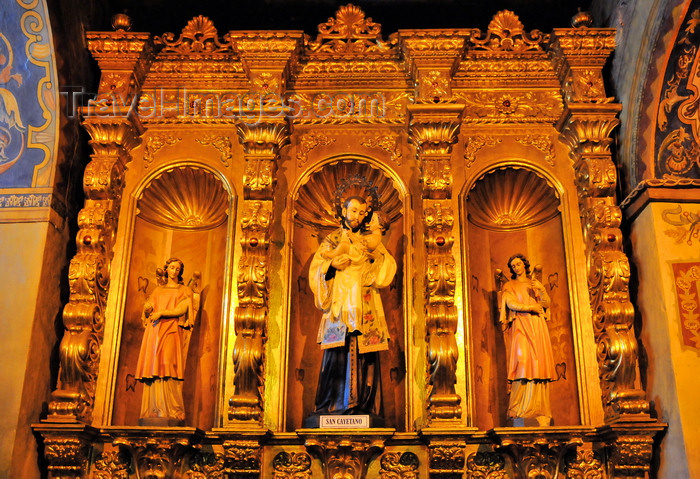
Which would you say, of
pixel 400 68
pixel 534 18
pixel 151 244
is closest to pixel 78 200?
pixel 151 244

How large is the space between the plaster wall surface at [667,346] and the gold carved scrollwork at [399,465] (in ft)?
5.89

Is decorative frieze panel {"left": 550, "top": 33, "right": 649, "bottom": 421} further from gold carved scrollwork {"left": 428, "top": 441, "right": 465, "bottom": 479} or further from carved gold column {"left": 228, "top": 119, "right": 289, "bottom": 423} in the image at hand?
carved gold column {"left": 228, "top": 119, "right": 289, "bottom": 423}

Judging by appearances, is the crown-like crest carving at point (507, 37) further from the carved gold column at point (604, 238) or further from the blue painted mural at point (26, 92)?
the blue painted mural at point (26, 92)

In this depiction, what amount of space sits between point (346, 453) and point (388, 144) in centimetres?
275

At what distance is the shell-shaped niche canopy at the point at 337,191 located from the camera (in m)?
6.92

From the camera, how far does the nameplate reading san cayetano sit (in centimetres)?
586

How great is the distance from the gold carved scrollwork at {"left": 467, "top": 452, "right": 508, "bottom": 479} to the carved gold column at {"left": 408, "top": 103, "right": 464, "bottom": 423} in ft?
1.19

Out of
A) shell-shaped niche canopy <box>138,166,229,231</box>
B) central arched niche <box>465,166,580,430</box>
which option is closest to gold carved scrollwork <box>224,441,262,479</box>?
central arched niche <box>465,166,580,430</box>

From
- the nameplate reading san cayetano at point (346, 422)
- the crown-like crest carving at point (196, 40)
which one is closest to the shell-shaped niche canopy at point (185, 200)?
the crown-like crest carving at point (196, 40)

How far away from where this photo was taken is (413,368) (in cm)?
624

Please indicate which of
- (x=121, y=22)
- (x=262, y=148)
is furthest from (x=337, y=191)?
(x=121, y=22)

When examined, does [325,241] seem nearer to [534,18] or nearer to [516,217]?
[516,217]

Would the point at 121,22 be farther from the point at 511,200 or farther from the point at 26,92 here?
the point at 511,200

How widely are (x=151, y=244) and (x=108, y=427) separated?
1.77 metres
